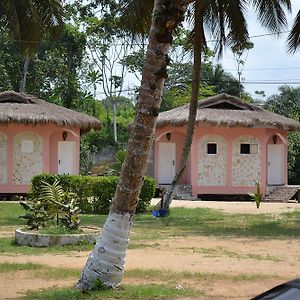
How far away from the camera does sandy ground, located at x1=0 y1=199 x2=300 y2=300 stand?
912 centimetres

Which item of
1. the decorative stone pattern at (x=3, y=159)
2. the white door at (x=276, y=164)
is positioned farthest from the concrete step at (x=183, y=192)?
the decorative stone pattern at (x=3, y=159)

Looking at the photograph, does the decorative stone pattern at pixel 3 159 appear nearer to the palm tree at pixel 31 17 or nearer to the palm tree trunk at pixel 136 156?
the palm tree at pixel 31 17

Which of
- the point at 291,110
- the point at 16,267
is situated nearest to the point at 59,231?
the point at 16,267

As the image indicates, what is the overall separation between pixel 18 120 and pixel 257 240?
1382 centimetres

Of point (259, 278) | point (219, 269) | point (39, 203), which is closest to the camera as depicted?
point (259, 278)

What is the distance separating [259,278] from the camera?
32.1 feet

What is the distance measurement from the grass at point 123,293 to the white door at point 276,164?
22.0 metres

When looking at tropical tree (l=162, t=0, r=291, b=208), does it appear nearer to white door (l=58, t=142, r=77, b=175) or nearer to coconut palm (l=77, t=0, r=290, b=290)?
white door (l=58, t=142, r=77, b=175)

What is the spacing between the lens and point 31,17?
58.4 feet

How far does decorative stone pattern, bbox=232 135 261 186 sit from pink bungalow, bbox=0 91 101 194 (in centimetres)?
606

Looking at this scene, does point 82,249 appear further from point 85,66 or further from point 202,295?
point 85,66

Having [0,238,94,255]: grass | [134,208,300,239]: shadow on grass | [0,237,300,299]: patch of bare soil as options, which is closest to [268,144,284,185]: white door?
[134,208,300,239]: shadow on grass

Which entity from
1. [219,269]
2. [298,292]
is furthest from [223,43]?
[298,292]

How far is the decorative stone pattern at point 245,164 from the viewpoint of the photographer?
29359 mm
